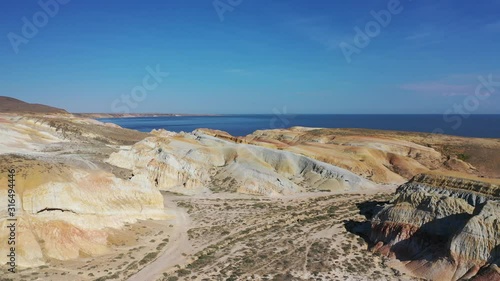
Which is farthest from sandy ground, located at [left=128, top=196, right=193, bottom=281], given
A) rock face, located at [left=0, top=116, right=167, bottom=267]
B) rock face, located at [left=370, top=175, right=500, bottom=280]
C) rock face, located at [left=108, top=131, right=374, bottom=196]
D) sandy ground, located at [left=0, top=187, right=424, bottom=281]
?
rock face, located at [left=370, top=175, right=500, bottom=280]

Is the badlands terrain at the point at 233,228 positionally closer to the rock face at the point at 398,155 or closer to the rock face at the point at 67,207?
the rock face at the point at 67,207

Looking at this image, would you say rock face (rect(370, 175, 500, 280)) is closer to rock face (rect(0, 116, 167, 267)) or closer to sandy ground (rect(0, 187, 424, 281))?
sandy ground (rect(0, 187, 424, 281))

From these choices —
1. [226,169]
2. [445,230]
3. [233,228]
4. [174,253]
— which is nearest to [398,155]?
[226,169]

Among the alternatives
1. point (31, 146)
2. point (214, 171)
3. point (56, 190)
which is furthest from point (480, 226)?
point (31, 146)

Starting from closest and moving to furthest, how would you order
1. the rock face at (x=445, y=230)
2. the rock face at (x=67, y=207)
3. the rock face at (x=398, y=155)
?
1. the rock face at (x=445, y=230)
2. the rock face at (x=67, y=207)
3. the rock face at (x=398, y=155)

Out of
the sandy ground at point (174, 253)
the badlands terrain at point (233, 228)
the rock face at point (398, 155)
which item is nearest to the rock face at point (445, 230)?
the badlands terrain at point (233, 228)

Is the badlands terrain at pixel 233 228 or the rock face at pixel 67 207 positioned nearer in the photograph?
the badlands terrain at pixel 233 228

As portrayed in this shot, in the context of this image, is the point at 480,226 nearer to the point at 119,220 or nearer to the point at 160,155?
the point at 119,220
